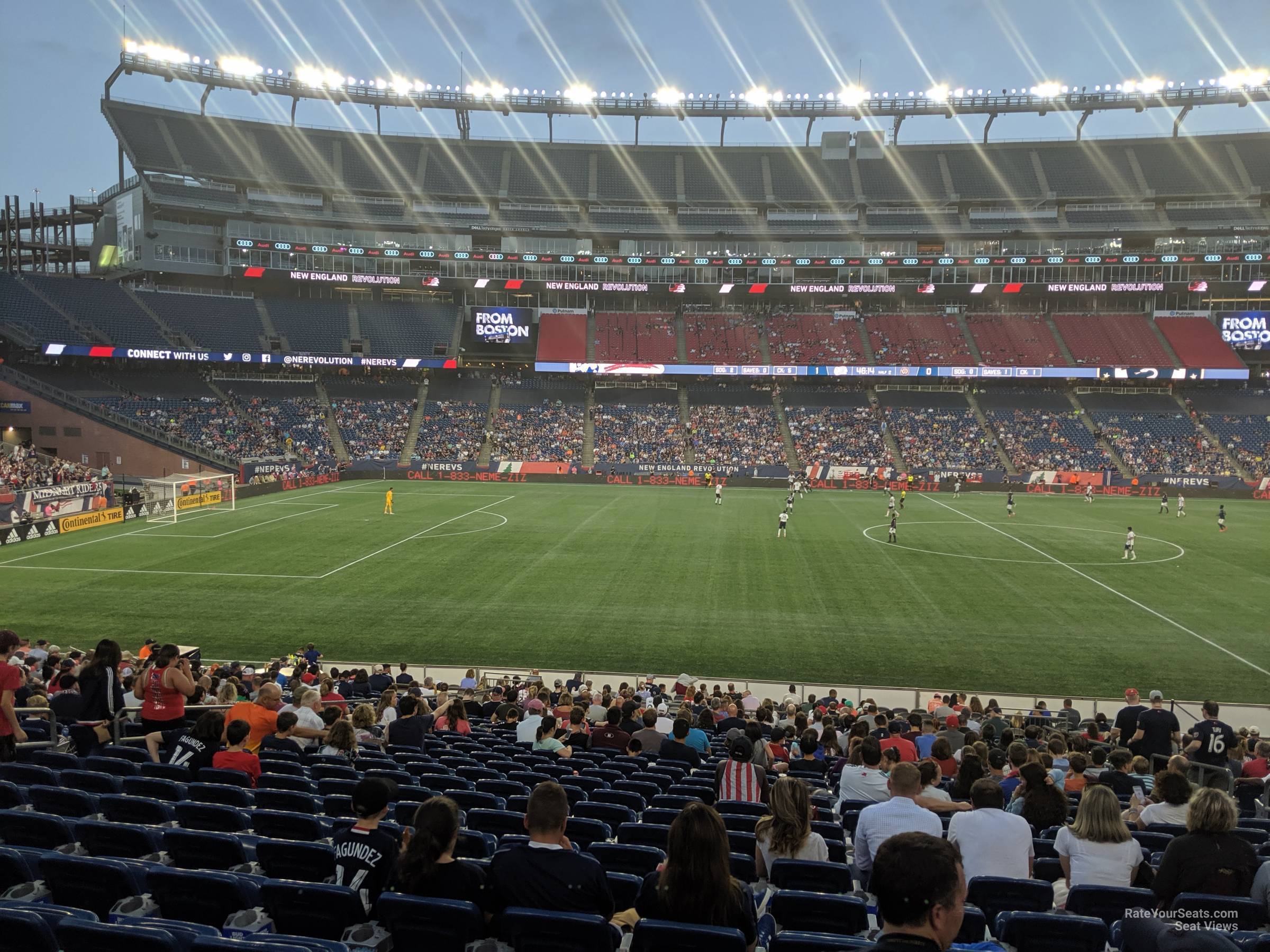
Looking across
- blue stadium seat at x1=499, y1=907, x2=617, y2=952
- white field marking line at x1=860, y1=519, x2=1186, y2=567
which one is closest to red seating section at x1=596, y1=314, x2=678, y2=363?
white field marking line at x1=860, y1=519, x2=1186, y2=567

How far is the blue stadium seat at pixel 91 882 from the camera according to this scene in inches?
203

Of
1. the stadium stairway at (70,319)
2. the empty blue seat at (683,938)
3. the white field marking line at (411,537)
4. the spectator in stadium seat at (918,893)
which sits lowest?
the empty blue seat at (683,938)

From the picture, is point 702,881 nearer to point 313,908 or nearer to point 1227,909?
point 313,908

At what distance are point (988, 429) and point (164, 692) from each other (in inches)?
2854

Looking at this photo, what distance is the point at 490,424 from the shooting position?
75688 mm

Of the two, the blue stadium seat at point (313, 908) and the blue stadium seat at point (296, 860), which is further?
the blue stadium seat at point (296, 860)

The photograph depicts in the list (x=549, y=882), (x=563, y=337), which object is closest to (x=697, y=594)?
(x=549, y=882)

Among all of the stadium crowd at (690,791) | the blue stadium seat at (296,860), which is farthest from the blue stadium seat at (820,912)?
the blue stadium seat at (296,860)

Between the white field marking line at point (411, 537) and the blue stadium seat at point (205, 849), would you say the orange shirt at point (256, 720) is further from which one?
the white field marking line at point (411, 537)

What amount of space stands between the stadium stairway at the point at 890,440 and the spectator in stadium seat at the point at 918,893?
222 ft

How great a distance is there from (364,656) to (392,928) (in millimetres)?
19162

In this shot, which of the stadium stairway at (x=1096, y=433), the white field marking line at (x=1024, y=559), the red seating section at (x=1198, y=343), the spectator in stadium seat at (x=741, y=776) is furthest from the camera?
the red seating section at (x=1198, y=343)

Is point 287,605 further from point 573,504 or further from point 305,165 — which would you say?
point 305,165

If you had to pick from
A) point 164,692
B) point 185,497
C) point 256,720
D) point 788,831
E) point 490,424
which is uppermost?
point 490,424
